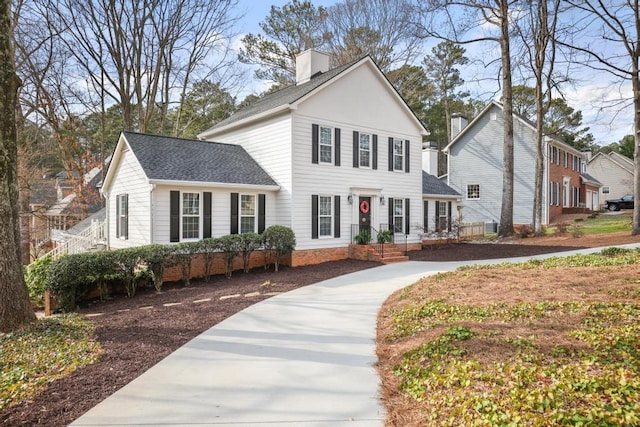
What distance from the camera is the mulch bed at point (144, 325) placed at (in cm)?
378

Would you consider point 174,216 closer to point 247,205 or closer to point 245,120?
point 247,205

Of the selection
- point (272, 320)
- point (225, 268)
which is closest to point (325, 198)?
point (225, 268)

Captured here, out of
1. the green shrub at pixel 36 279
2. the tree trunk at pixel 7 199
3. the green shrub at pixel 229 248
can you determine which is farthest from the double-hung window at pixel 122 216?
the tree trunk at pixel 7 199

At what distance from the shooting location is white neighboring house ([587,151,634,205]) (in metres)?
44.0

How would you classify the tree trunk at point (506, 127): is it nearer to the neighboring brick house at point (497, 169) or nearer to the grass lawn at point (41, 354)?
the neighboring brick house at point (497, 169)

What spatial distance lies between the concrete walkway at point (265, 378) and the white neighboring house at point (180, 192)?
20.8 feet

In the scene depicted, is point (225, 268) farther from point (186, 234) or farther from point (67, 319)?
point (67, 319)

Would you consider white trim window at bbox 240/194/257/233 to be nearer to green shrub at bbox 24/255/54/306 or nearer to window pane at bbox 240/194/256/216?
window pane at bbox 240/194/256/216

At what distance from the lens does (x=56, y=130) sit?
21.0 metres

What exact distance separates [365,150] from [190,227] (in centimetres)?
751

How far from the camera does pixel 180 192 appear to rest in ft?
41.1

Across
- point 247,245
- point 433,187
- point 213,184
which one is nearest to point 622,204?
point 433,187

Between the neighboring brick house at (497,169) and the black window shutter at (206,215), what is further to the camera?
the neighboring brick house at (497,169)

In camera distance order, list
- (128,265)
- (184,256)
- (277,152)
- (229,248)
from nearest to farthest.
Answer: (128,265)
(184,256)
(229,248)
(277,152)
